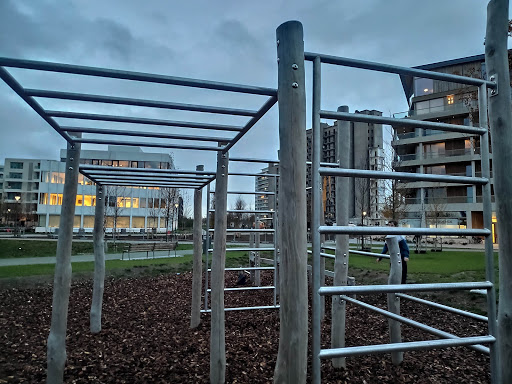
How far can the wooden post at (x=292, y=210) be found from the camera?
5.62ft

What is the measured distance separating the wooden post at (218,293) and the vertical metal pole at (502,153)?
227 centimetres

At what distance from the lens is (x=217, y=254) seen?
3418 millimetres

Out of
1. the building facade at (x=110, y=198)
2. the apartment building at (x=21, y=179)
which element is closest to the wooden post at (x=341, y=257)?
the building facade at (x=110, y=198)

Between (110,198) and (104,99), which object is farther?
(110,198)

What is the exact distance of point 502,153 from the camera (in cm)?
217

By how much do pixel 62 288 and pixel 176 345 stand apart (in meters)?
1.78

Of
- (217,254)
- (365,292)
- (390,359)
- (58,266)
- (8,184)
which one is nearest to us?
(365,292)

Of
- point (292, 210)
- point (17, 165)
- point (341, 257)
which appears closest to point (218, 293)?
point (341, 257)

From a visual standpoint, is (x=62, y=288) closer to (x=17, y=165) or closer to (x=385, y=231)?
(x=385, y=231)

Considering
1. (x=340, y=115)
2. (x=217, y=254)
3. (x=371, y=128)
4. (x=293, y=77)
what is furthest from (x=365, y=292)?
(x=371, y=128)

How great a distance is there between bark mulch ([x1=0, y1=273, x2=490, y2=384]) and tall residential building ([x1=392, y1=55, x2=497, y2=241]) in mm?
29334

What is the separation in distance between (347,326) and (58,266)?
4.09 metres

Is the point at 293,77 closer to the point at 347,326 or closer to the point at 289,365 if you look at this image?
the point at 289,365

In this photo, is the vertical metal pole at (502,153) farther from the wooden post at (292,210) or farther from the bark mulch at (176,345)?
the bark mulch at (176,345)
